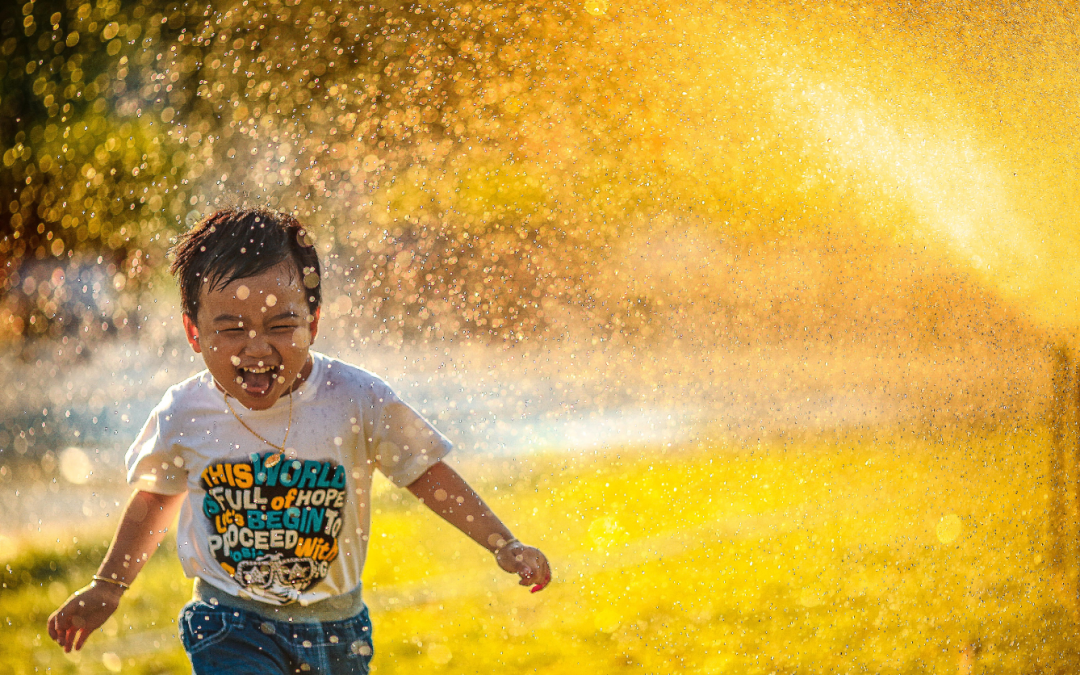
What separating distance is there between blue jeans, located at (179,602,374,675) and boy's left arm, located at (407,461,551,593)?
217 mm

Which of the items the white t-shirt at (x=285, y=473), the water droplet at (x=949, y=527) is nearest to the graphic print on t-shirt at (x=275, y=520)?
the white t-shirt at (x=285, y=473)

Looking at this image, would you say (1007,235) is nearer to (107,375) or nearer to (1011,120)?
(1011,120)

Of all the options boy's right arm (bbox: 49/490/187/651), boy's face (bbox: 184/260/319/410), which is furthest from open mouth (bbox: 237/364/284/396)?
boy's right arm (bbox: 49/490/187/651)

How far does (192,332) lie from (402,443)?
341 millimetres

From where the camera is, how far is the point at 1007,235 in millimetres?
2057

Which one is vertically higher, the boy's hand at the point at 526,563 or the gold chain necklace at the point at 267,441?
the gold chain necklace at the point at 267,441

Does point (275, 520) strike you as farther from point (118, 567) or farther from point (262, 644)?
point (118, 567)

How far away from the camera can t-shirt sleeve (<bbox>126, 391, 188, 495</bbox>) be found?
1.50 meters

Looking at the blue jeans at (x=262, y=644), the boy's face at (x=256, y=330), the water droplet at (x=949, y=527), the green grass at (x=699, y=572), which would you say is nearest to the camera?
the boy's face at (x=256, y=330)

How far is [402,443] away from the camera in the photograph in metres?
1.49

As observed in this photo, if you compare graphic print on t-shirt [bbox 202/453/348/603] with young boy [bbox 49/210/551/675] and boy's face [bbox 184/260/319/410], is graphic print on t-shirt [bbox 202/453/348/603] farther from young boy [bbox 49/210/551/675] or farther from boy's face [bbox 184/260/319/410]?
boy's face [bbox 184/260/319/410]

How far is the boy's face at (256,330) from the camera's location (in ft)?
4.42

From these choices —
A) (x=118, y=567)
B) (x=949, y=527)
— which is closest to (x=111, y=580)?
(x=118, y=567)

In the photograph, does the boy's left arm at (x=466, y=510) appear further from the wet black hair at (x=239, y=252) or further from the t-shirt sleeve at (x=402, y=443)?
the wet black hair at (x=239, y=252)
